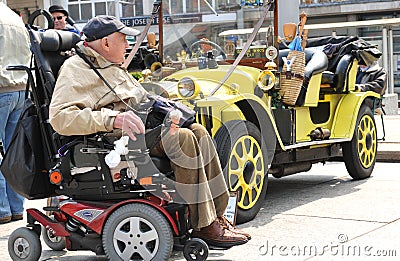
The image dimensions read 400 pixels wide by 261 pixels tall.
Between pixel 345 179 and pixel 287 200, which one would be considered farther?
pixel 345 179

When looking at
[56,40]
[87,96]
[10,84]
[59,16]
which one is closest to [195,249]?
[87,96]

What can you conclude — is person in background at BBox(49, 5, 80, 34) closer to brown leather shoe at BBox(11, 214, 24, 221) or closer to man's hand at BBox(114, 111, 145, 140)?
brown leather shoe at BBox(11, 214, 24, 221)

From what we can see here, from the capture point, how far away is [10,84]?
22.2ft

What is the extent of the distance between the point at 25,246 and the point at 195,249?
46.2 inches

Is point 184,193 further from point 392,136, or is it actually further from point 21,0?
point 21,0

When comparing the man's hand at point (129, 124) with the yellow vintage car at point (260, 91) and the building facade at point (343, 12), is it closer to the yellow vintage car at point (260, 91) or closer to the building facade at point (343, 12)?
the yellow vintage car at point (260, 91)

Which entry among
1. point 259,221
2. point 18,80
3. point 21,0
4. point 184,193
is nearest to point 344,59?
point 259,221

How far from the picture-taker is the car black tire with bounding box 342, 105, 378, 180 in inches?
330

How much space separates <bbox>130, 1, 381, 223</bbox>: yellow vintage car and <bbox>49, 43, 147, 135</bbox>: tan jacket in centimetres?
130

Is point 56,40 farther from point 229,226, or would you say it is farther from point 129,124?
point 229,226

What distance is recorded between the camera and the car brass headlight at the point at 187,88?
6445mm

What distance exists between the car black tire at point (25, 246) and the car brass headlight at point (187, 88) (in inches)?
71.5

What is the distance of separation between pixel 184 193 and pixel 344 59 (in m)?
4.03

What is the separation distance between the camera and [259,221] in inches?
257
